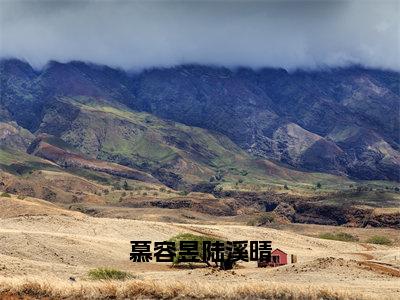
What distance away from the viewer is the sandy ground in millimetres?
44094

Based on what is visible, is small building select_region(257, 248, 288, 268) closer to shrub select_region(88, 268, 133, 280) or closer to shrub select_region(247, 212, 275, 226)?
shrub select_region(88, 268, 133, 280)

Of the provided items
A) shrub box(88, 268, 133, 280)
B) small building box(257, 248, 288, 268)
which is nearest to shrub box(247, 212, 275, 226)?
small building box(257, 248, 288, 268)

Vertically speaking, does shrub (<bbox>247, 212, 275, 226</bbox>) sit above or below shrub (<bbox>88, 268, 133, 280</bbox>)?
above

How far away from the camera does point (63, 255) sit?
205 feet

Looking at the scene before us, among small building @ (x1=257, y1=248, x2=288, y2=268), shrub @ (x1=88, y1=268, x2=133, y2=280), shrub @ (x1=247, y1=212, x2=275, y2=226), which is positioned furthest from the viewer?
shrub @ (x1=247, y1=212, x2=275, y2=226)

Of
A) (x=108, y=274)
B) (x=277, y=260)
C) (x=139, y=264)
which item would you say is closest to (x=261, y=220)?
(x=277, y=260)

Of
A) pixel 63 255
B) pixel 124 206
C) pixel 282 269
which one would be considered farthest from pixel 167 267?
pixel 124 206

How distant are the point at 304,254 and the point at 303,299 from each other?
58.4 meters

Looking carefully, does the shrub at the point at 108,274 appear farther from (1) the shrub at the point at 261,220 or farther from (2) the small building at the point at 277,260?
(1) the shrub at the point at 261,220

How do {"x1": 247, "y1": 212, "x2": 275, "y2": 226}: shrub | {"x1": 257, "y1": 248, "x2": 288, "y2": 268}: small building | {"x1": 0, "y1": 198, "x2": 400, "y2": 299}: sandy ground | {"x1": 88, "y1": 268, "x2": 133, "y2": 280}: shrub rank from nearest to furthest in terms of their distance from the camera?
1. {"x1": 88, "y1": 268, "x2": 133, "y2": 280}: shrub
2. {"x1": 0, "y1": 198, "x2": 400, "y2": 299}: sandy ground
3. {"x1": 257, "y1": 248, "x2": 288, "y2": 268}: small building
4. {"x1": 247, "y1": 212, "x2": 275, "y2": 226}: shrub

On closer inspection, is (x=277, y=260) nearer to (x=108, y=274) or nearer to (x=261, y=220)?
(x=108, y=274)

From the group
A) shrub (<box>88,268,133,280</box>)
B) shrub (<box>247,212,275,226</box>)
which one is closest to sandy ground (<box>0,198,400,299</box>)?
shrub (<box>88,268,133,280</box>)

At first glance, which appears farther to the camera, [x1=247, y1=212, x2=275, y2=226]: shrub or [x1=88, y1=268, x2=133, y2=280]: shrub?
[x1=247, y1=212, x2=275, y2=226]: shrub

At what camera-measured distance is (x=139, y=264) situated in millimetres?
63156
